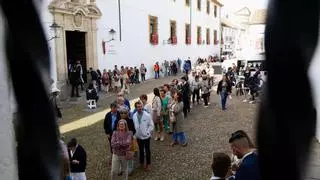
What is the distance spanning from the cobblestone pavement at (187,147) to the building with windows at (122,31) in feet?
10.5

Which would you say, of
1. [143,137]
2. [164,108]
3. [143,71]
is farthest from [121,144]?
[143,71]

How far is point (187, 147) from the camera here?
1110 cm

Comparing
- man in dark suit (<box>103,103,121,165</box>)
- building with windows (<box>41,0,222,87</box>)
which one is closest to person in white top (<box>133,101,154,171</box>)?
man in dark suit (<box>103,103,121,165</box>)

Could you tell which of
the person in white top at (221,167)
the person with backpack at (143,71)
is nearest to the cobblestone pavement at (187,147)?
the person in white top at (221,167)

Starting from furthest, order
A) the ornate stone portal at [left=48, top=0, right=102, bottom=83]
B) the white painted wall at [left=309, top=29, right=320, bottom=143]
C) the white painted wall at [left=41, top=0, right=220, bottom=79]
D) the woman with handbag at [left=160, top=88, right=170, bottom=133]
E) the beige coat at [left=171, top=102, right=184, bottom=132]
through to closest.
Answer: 1. the white painted wall at [left=41, top=0, right=220, bottom=79]
2. the ornate stone portal at [left=48, top=0, right=102, bottom=83]
3. the woman with handbag at [left=160, top=88, right=170, bottom=133]
4. the beige coat at [left=171, top=102, right=184, bottom=132]
5. the white painted wall at [left=309, top=29, right=320, bottom=143]

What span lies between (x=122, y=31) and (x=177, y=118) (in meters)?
15.7

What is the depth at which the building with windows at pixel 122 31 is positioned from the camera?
20.9 metres

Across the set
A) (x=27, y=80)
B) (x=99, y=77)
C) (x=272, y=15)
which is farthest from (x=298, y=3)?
(x=99, y=77)

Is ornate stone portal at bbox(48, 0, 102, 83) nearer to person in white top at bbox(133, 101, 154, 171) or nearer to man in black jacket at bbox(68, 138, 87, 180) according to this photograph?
person in white top at bbox(133, 101, 154, 171)

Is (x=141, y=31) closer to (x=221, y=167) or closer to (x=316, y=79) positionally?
(x=221, y=167)

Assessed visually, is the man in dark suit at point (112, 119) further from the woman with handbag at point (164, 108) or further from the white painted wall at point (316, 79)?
the white painted wall at point (316, 79)

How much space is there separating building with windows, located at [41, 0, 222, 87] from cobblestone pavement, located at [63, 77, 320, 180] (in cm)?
319

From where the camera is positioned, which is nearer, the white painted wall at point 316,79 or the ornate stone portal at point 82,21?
the white painted wall at point 316,79

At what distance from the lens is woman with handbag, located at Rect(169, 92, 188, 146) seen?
10797mm
